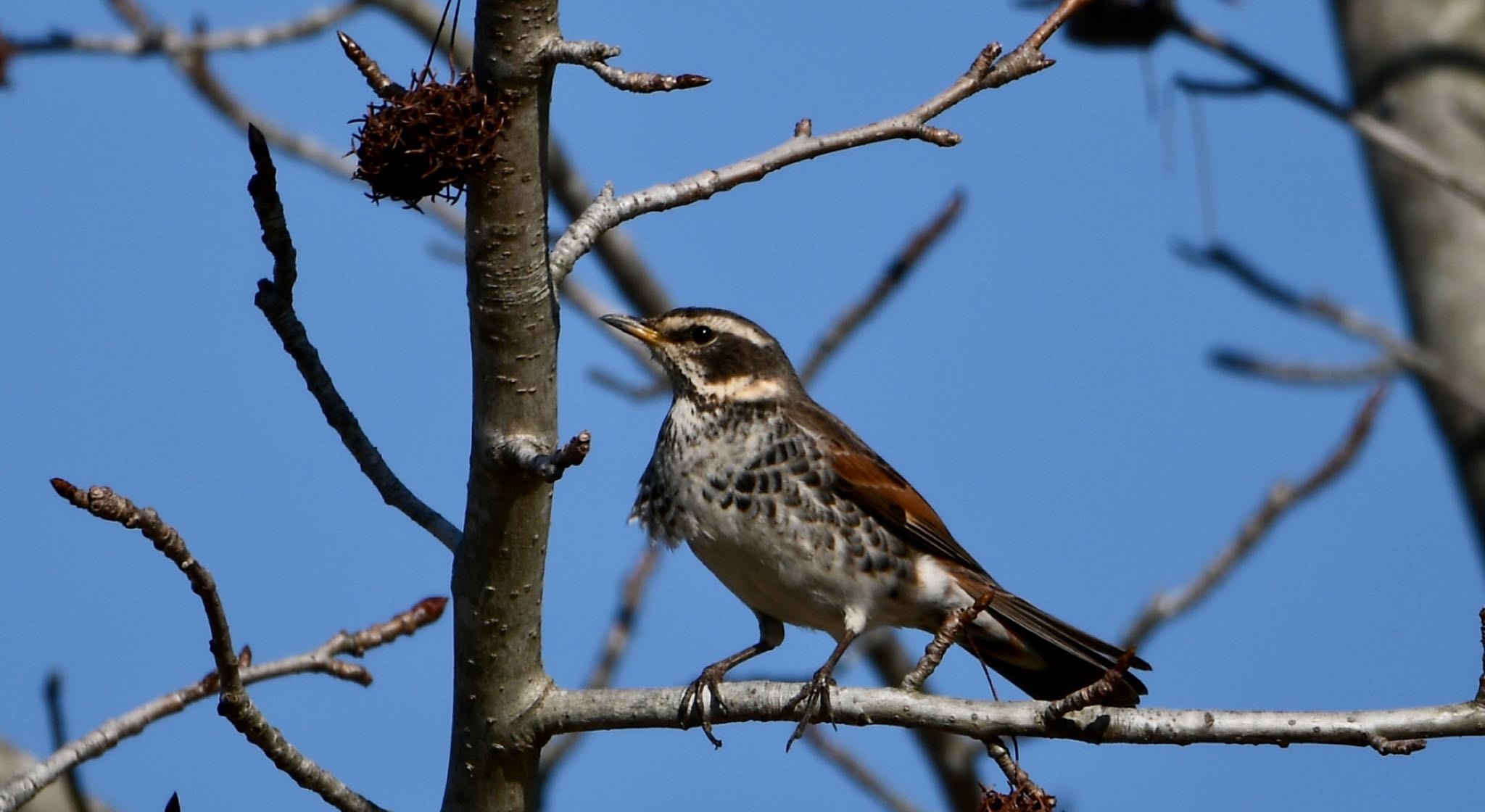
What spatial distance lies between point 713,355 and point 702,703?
2.60m

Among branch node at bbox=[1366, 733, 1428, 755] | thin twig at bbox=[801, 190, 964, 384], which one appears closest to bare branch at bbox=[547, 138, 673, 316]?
A: thin twig at bbox=[801, 190, 964, 384]

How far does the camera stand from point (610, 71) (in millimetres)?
3807

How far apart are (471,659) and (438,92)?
1.39 metres

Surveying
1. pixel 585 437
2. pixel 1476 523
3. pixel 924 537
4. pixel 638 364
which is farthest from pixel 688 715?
pixel 638 364

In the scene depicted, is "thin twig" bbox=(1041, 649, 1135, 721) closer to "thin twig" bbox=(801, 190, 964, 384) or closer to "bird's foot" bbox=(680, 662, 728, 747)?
"bird's foot" bbox=(680, 662, 728, 747)

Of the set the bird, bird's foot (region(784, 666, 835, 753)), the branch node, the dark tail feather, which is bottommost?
the branch node

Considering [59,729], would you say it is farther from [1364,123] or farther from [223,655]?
[1364,123]

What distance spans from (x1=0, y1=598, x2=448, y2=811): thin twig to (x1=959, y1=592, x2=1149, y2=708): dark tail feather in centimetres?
189

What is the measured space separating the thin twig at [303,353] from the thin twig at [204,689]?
1.90 ft

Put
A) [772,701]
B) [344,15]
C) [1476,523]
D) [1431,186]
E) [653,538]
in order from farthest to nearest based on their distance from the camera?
[344,15] → [1431,186] → [1476,523] → [653,538] → [772,701]

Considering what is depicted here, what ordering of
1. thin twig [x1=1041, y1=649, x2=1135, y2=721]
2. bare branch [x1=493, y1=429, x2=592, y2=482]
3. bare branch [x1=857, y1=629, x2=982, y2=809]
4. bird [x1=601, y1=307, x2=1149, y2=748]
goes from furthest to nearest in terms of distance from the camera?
bare branch [x1=857, y1=629, x2=982, y2=809], bird [x1=601, y1=307, x2=1149, y2=748], thin twig [x1=1041, y1=649, x2=1135, y2=721], bare branch [x1=493, y1=429, x2=592, y2=482]

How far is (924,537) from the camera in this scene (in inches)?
243

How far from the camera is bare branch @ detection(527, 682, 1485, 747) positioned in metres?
3.67

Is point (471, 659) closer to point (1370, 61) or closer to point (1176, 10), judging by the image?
point (1176, 10)
